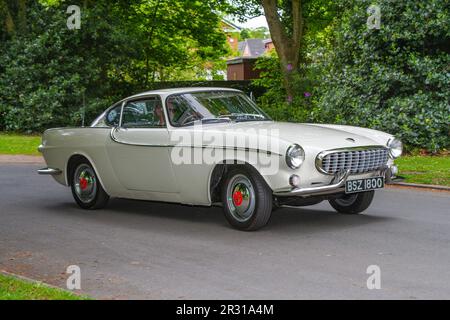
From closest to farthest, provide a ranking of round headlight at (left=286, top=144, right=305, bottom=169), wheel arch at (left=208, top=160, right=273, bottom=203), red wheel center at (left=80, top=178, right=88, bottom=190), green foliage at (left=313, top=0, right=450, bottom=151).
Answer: round headlight at (left=286, top=144, right=305, bottom=169) → wheel arch at (left=208, top=160, right=273, bottom=203) → red wheel center at (left=80, top=178, right=88, bottom=190) → green foliage at (left=313, top=0, right=450, bottom=151)

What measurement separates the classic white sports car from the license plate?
1 centimetres

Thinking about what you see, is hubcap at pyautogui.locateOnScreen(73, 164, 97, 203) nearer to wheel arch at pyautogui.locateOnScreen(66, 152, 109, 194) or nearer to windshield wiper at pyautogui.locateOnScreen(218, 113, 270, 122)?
wheel arch at pyautogui.locateOnScreen(66, 152, 109, 194)

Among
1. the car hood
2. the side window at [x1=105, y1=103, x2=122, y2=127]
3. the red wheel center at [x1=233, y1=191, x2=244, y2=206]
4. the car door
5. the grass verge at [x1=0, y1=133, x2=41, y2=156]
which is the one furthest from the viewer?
the grass verge at [x1=0, y1=133, x2=41, y2=156]

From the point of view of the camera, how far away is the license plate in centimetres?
870

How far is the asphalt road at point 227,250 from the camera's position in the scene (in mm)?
6391

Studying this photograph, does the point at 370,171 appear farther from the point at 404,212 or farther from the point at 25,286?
the point at 25,286

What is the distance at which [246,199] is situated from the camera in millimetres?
8750

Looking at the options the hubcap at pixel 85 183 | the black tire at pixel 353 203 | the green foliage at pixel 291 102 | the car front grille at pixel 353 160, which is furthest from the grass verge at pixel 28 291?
the green foliage at pixel 291 102

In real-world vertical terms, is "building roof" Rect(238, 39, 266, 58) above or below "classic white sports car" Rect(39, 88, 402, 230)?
above

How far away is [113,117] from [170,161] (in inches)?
59.9

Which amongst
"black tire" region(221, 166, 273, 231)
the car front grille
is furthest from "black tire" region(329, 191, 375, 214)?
"black tire" region(221, 166, 273, 231)

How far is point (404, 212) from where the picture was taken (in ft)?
33.7

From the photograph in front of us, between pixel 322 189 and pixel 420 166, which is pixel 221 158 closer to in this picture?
pixel 322 189

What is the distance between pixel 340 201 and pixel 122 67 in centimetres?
2107
